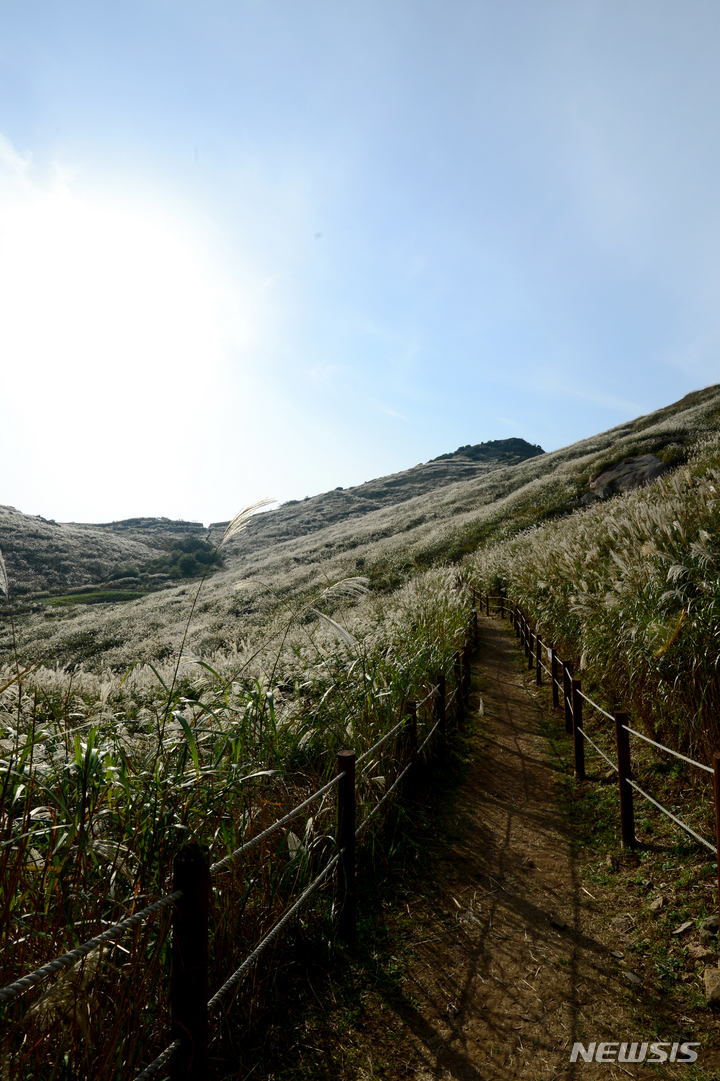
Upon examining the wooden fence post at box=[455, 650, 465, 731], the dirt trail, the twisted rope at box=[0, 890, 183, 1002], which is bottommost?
the dirt trail

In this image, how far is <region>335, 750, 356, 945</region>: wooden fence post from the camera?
3.48 m

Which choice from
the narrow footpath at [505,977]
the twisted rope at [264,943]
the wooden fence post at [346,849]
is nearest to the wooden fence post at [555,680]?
the narrow footpath at [505,977]

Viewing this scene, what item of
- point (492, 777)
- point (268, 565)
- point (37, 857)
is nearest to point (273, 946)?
point (37, 857)

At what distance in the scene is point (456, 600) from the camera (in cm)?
1051

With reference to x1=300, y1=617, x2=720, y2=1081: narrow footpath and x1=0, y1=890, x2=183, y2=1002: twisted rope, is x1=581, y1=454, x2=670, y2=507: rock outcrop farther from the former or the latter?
x1=0, y1=890, x2=183, y2=1002: twisted rope

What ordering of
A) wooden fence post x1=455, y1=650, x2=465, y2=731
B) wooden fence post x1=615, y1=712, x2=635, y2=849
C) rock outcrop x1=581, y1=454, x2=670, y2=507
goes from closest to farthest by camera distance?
wooden fence post x1=615, y1=712, x2=635, y2=849
wooden fence post x1=455, y1=650, x2=465, y2=731
rock outcrop x1=581, y1=454, x2=670, y2=507

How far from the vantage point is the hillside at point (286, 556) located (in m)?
20.3

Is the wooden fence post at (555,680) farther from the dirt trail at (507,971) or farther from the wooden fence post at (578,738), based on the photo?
the dirt trail at (507,971)

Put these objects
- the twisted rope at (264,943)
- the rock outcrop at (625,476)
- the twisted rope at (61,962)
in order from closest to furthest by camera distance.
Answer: the twisted rope at (61,962)
the twisted rope at (264,943)
the rock outcrop at (625,476)

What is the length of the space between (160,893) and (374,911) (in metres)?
2.17

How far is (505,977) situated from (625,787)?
1677 mm

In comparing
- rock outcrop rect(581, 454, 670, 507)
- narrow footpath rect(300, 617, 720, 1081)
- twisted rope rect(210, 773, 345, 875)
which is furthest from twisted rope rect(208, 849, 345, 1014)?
rock outcrop rect(581, 454, 670, 507)

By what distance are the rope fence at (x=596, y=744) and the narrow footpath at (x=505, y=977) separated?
2.20ft

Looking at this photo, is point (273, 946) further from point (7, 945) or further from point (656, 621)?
point (656, 621)
